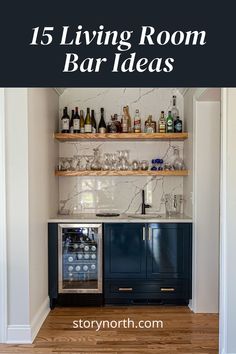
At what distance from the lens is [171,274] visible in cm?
342

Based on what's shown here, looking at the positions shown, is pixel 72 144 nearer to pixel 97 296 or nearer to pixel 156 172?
pixel 156 172

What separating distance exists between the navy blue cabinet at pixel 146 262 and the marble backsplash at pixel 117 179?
586 millimetres

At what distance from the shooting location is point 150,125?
379cm

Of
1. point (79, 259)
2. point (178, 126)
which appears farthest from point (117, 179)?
point (79, 259)

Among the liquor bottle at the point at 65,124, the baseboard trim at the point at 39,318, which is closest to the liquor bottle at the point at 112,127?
the liquor bottle at the point at 65,124

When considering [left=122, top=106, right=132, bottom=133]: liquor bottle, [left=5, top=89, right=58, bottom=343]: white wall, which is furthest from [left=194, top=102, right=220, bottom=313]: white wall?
[left=5, top=89, right=58, bottom=343]: white wall

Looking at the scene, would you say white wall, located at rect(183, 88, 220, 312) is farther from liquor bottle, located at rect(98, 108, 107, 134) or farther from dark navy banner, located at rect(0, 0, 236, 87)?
dark navy banner, located at rect(0, 0, 236, 87)

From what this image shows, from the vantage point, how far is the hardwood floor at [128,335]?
258 cm

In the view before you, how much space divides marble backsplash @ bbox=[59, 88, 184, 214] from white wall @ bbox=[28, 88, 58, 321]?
0.32 m

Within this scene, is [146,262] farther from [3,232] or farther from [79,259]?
[3,232]

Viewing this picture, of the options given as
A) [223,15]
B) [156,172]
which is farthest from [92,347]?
[223,15]

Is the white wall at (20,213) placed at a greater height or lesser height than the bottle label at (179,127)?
lesser

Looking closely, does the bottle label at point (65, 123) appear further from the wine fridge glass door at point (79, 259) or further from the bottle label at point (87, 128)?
the wine fridge glass door at point (79, 259)

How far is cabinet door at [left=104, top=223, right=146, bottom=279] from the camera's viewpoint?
11.2ft
